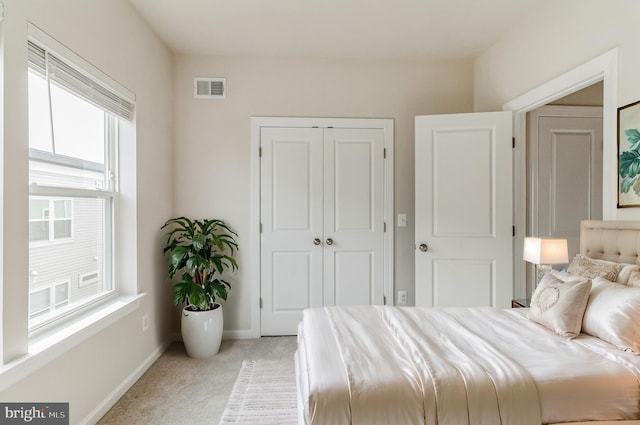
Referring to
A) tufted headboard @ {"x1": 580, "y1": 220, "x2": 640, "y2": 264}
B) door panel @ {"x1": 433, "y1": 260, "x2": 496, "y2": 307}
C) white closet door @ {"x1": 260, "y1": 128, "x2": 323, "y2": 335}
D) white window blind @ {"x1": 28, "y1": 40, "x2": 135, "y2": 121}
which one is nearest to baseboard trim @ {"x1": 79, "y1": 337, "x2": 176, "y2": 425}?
white closet door @ {"x1": 260, "y1": 128, "x2": 323, "y2": 335}

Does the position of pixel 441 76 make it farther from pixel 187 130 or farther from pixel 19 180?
pixel 19 180

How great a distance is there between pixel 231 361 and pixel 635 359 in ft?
8.43

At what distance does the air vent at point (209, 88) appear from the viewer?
10.6 ft

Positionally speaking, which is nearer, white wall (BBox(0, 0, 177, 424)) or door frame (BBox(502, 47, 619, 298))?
white wall (BBox(0, 0, 177, 424))

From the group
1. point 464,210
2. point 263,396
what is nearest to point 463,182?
point 464,210

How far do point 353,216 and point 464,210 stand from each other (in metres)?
1.03

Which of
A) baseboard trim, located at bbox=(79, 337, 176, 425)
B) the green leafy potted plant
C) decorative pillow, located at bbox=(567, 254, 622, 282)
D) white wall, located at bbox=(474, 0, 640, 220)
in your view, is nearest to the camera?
decorative pillow, located at bbox=(567, 254, 622, 282)

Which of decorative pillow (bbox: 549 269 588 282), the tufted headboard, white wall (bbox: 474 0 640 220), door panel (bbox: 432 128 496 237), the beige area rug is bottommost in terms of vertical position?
the beige area rug

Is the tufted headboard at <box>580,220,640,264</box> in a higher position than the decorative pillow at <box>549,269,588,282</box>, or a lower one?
higher

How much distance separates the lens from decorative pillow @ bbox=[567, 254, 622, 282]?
5.58ft

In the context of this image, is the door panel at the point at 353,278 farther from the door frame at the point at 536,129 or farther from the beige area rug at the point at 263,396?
the door frame at the point at 536,129

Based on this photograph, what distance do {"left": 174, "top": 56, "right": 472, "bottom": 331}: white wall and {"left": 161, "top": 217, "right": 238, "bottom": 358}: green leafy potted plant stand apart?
0.32m

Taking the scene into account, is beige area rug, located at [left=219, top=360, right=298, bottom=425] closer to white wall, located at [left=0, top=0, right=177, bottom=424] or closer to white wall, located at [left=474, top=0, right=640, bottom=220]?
white wall, located at [left=0, top=0, right=177, bottom=424]

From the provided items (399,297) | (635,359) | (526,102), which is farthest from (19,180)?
(526,102)
